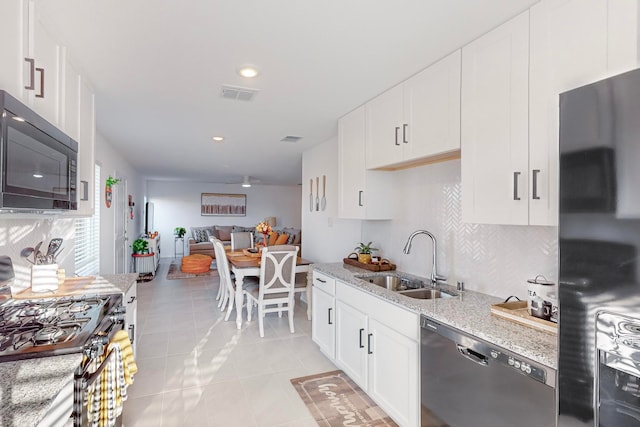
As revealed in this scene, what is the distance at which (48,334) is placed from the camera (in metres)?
1.37

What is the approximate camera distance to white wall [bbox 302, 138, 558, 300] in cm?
193

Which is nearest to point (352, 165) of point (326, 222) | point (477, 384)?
point (326, 222)

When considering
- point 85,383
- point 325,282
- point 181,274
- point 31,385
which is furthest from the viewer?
point 181,274

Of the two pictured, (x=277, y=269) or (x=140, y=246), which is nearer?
(x=277, y=269)

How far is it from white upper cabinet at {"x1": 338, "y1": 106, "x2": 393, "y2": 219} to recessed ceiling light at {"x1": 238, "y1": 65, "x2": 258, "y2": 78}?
110 centimetres

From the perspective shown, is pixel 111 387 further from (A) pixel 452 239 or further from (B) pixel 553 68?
(B) pixel 553 68

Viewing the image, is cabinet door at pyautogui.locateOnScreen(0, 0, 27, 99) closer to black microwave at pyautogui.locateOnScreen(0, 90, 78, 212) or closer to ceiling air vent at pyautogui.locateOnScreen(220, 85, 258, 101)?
black microwave at pyautogui.locateOnScreen(0, 90, 78, 212)

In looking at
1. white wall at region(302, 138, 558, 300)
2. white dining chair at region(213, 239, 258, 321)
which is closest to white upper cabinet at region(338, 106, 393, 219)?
white wall at region(302, 138, 558, 300)

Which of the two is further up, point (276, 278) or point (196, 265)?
point (276, 278)

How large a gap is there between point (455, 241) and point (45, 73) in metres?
2.68

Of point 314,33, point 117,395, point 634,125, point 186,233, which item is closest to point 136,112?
point 314,33

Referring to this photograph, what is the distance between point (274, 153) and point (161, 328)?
2980 millimetres

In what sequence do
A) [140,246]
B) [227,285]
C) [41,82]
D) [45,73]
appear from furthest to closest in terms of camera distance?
[140,246], [227,285], [45,73], [41,82]

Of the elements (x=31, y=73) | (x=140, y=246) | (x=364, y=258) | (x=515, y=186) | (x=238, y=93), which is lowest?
(x=140, y=246)
